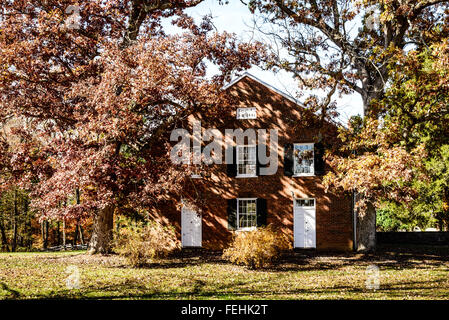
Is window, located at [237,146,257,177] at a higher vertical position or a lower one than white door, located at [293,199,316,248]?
higher

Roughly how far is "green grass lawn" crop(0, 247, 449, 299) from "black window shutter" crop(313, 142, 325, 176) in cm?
413

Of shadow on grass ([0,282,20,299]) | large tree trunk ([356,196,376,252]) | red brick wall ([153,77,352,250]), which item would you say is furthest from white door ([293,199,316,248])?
shadow on grass ([0,282,20,299])

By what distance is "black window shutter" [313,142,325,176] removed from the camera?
18828 millimetres

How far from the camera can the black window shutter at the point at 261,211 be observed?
19148 millimetres

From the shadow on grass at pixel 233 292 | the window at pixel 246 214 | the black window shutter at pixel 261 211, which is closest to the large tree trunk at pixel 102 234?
the window at pixel 246 214

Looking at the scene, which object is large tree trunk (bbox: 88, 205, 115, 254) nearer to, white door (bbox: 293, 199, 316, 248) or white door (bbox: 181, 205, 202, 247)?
white door (bbox: 181, 205, 202, 247)

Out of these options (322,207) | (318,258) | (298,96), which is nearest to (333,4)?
(298,96)

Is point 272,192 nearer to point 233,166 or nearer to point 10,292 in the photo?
point 233,166

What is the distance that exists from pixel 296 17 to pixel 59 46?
9.18 meters

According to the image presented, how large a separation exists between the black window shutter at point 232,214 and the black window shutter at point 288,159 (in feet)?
9.39

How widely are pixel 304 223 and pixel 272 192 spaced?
6.80ft

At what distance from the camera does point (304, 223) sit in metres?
19.0

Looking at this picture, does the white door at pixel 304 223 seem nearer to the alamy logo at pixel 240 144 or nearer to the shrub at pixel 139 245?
the alamy logo at pixel 240 144

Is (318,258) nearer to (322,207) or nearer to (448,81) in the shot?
(322,207)
